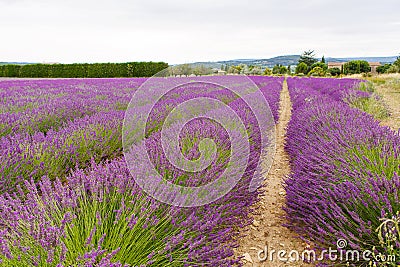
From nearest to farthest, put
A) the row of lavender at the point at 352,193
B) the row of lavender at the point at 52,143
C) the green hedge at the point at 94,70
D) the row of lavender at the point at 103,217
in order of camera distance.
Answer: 1. the row of lavender at the point at 103,217
2. the row of lavender at the point at 352,193
3. the row of lavender at the point at 52,143
4. the green hedge at the point at 94,70

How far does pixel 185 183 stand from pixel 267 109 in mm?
3295

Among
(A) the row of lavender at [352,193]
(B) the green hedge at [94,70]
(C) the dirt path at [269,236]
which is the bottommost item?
(C) the dirt path at [269,236]

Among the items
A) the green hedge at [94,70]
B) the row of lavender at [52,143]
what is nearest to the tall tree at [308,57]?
the green hedge at [94,70]

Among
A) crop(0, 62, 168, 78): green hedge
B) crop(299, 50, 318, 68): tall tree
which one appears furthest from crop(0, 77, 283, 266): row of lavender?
crop(299, 50, 318, 68): tall tree

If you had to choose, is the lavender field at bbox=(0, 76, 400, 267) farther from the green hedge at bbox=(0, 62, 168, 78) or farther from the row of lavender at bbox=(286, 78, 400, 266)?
the green hedge at bbox=(0, 62, 168, 78)

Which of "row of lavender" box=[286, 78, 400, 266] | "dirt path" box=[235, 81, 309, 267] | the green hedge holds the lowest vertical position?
"dirt path" box=[235, 81, 309, 267]

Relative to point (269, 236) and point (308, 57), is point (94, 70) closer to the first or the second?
point (269, 236)

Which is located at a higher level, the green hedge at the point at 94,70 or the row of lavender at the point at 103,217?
the green hedge at the point at 94,70

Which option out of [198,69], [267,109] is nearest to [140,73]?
[198,69]

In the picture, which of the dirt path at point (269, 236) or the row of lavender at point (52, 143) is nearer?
the dirt path at point (269, 236)


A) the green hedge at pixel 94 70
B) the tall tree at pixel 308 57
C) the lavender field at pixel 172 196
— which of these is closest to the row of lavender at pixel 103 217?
the lavender field at pixel 172 196

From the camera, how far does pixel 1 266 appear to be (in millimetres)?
1135

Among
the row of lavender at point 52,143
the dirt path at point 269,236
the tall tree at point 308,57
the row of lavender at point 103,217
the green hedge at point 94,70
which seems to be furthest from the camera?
the tall tree at point 308,57

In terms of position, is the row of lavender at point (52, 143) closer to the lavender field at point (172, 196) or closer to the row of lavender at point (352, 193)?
the lavender field at point (172, 196)
